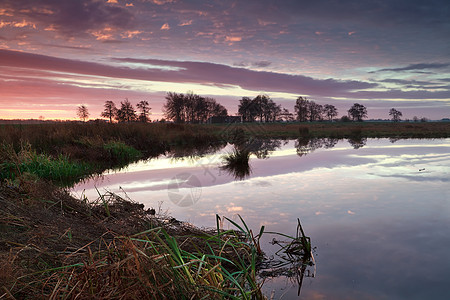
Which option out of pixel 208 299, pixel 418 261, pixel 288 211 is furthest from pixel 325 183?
pixel 208 299

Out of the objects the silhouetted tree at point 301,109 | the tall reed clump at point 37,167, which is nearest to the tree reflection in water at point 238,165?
the tall reed clump at point 37,167

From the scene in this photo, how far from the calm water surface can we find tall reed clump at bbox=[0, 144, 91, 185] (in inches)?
52.6

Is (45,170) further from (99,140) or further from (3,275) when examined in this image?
(3,275)

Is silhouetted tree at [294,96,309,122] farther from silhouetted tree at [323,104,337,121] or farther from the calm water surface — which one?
the calm water surface

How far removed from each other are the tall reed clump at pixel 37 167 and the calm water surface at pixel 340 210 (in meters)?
1.34

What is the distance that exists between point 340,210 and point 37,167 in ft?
35.0

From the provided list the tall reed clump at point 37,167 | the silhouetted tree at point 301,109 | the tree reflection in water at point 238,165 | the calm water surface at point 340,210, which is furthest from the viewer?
the silhouetted tree at point 301,109

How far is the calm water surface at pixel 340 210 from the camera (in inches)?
171

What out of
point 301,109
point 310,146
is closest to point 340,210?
point 310,146

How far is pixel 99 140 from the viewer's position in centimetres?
1723

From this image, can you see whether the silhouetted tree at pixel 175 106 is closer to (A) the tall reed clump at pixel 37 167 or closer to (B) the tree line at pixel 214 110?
(B) the tree line at pixel 214 110

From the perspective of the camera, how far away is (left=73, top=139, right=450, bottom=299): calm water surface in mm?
4332

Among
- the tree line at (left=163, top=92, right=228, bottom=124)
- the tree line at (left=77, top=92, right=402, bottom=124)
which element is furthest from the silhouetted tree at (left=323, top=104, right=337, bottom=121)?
the tree line at (left=163, top=92, right=228, bottom=124)

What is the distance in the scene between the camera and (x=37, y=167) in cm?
1101
